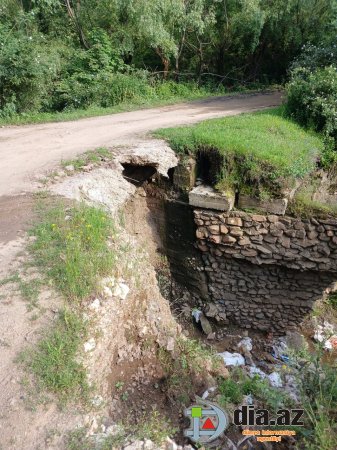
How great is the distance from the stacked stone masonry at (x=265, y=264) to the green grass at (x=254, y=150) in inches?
24.6

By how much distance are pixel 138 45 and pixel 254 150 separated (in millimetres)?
10375

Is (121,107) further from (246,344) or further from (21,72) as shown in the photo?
(246,344)

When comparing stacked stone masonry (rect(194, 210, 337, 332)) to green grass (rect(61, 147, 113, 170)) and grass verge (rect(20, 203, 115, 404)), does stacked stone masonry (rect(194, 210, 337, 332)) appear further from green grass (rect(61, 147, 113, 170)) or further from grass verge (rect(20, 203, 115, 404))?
grass verge (rect(20, 203, 115, 404))

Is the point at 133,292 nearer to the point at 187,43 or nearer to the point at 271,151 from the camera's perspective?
the point at 271,151

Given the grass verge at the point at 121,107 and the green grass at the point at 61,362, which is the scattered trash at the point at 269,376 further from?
the grass verge at the point at 121,107

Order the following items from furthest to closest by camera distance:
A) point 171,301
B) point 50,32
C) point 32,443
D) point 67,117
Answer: point 50,32, point 67,117, point 171,301, point 32,443

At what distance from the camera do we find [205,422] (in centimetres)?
304

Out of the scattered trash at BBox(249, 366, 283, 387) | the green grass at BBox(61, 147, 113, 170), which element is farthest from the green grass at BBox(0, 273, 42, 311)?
the scattered trash at BBox(249, 366, 283, 387)

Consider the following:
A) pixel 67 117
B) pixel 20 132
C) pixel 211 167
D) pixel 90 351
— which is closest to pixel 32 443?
pixel 90 351

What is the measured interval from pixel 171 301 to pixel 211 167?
2.72 metres

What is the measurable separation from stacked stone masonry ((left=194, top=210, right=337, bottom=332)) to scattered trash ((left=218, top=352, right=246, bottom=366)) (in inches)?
34.7

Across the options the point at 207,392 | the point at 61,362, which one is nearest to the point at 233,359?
the point at 207,392

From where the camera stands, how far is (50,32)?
13.5 m

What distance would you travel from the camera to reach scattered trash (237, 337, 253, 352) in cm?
640
